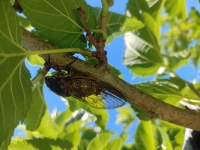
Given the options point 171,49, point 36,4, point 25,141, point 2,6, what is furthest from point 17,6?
point 171,49

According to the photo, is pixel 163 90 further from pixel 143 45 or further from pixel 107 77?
pixel 107 77

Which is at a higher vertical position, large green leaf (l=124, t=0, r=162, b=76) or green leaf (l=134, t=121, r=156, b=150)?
large green leaf (l=124, t=0, r=162, b=76)

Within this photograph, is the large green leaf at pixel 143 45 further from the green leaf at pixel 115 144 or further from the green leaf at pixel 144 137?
the green leaf at pixel 115 144

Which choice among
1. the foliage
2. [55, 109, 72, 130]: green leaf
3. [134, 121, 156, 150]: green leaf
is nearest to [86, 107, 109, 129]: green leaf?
the foliage

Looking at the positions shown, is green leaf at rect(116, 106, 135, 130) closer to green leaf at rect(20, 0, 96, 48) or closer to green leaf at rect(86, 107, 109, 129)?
green leaf at rect(86, 107, 109, 129)

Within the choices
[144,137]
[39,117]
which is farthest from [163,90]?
[39,117]

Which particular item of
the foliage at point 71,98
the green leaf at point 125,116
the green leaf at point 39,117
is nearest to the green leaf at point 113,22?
the foliage at point 71,98
